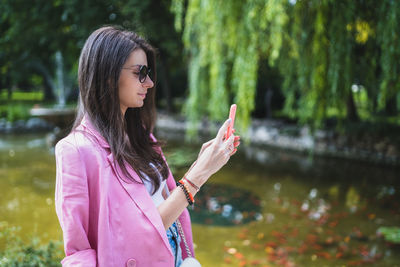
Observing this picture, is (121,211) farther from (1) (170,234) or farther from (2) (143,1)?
(2) (143,1)

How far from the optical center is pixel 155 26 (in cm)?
736

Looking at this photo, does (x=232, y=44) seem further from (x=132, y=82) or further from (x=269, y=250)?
(x=132, y=82)

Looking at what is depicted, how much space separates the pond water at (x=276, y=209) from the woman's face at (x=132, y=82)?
921mm

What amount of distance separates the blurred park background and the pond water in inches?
0.9

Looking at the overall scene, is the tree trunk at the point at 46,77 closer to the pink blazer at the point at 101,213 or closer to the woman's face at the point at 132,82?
the woman's face at the point at 132,82

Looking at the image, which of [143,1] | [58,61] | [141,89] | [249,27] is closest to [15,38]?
[143,1]

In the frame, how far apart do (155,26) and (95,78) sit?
657 cm

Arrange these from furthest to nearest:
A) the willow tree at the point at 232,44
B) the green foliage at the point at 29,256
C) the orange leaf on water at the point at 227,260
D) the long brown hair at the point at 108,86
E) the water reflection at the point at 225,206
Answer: the water reflection at the point at 225,206
the orange leaf on water at the point at 227,260
the willow tree at the point at 232,44
the green foliage at the point at 29,256
the long brown hair at the point at 108,86

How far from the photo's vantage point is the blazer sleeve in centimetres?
101

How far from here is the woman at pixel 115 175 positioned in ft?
3.40

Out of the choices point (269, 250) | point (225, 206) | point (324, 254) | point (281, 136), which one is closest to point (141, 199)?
point (269, 250)

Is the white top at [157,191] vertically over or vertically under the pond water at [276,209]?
over

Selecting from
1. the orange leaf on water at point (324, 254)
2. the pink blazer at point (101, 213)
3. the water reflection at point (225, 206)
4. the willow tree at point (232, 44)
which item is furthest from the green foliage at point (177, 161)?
the pink blazer at point (101, 213)

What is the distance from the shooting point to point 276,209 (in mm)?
5176
